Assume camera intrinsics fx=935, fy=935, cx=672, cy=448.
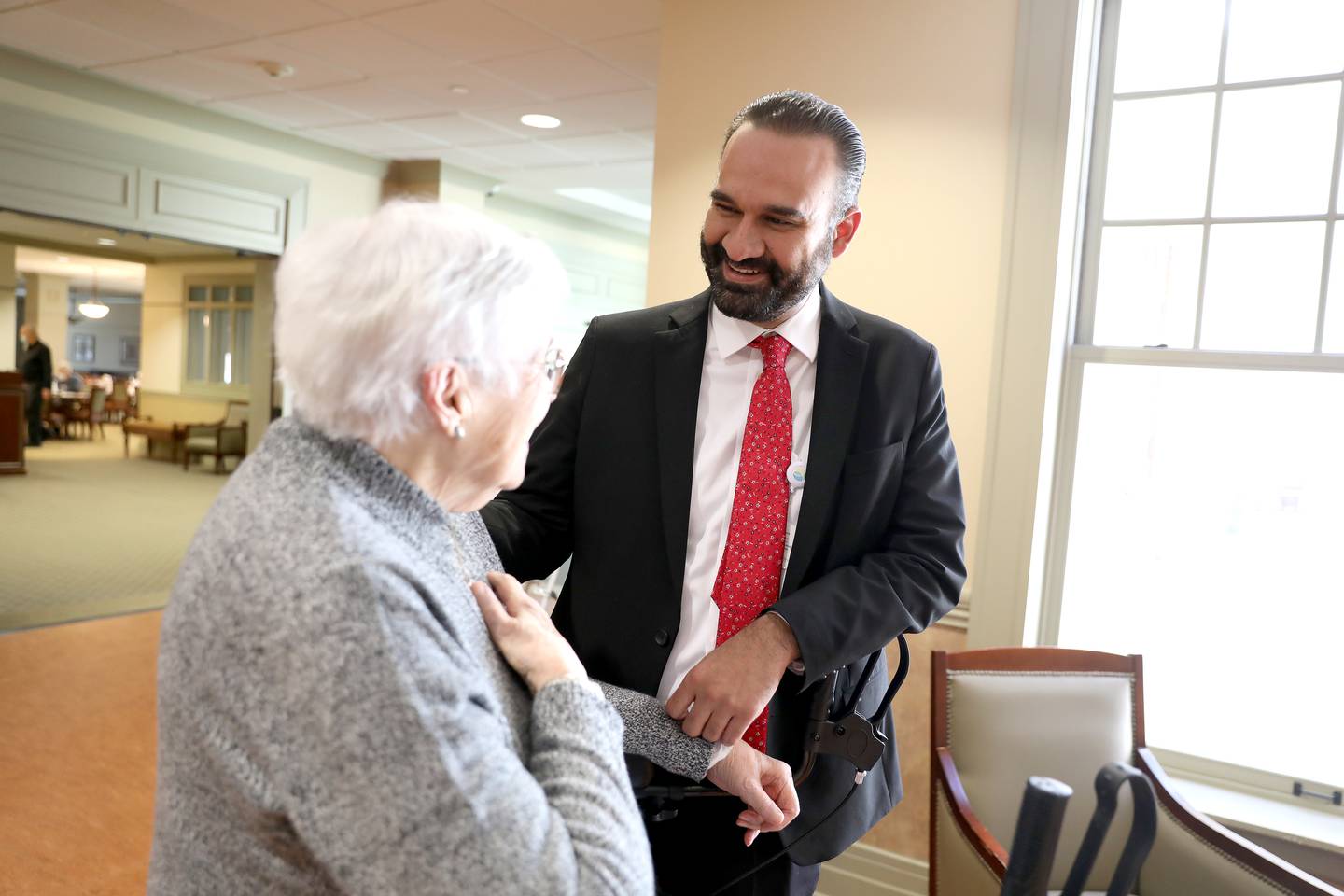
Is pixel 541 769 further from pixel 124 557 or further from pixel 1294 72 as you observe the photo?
pixel 124 557

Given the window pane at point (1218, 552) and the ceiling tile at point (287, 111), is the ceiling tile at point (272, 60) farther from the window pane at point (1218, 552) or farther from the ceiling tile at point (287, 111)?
the window pane at point (1218, 552)

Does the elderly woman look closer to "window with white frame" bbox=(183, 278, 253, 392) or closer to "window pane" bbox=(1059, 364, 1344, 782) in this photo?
"window pane" bbox=(1059, 364, 1344, 782)

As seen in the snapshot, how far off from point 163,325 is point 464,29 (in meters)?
12.3

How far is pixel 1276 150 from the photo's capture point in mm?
2469

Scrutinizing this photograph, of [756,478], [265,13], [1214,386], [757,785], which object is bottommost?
[757,785]

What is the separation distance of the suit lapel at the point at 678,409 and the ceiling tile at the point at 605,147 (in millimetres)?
4654

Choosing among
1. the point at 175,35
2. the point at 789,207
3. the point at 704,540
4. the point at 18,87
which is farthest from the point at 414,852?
the point at 18,87

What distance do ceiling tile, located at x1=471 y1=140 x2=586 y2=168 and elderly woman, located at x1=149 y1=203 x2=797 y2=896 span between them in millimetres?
5671

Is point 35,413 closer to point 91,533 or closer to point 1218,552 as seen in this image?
point 91,533

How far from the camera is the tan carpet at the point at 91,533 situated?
578 cm

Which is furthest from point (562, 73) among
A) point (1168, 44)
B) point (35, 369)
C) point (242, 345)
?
point (35, 369)

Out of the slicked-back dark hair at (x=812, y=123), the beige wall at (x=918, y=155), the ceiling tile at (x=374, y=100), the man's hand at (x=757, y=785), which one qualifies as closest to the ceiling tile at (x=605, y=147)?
the ceiling tile at (x=374, y=100)

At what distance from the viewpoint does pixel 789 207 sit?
1335mm

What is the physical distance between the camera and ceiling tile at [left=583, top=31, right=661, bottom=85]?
161 inches
